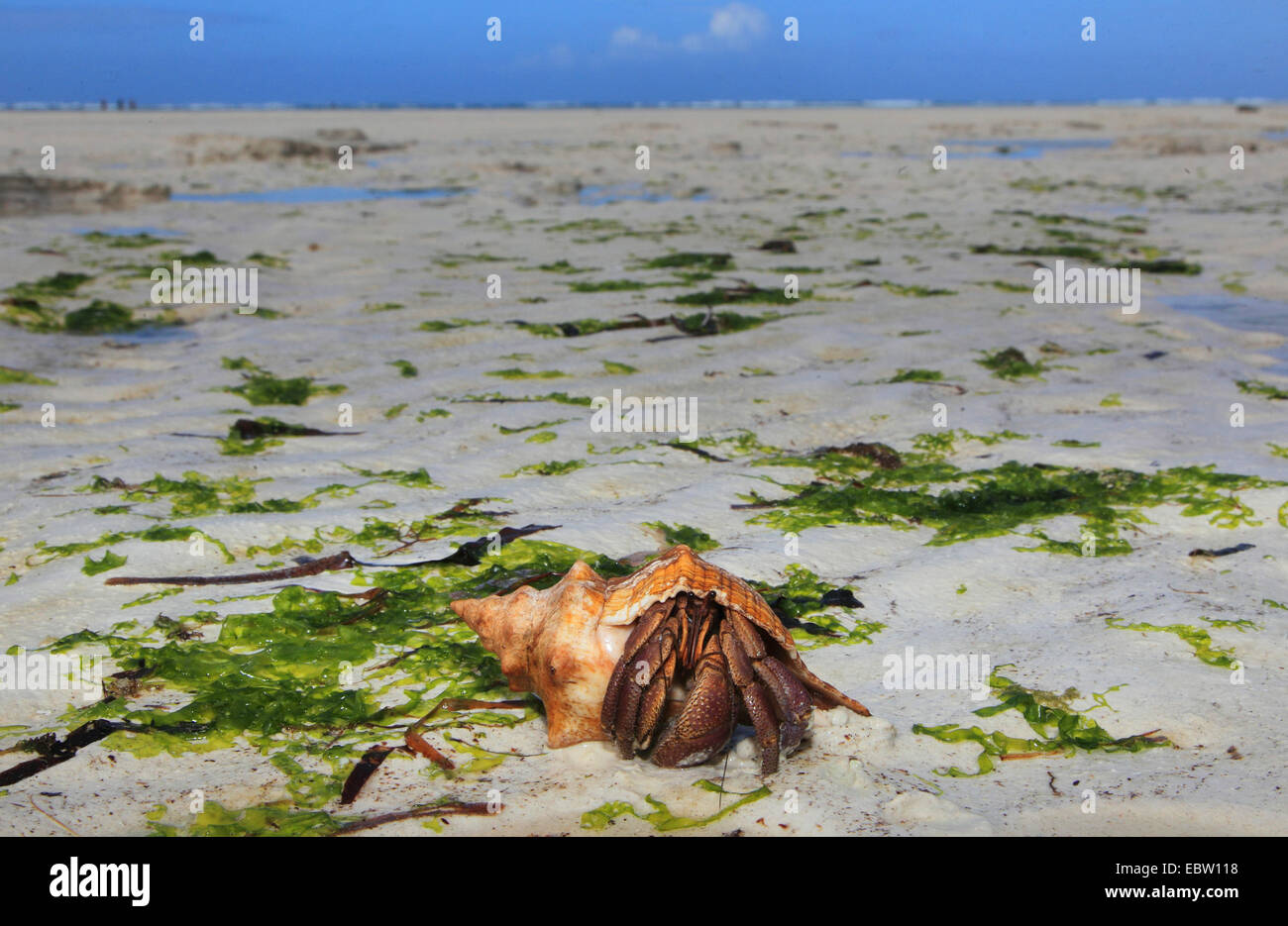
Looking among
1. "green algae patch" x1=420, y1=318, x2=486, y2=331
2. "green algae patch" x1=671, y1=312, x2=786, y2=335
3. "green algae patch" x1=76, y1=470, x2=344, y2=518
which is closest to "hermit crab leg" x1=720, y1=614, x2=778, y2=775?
"green algae patch" x1=76, y1=470, x2=344, y2=518

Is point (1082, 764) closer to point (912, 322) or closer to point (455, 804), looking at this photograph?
point (455, 804)

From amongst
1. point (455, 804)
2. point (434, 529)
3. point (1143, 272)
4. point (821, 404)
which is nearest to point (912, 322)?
point (821, 404)

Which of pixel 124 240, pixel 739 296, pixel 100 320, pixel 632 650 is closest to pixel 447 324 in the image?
pixel 739 296

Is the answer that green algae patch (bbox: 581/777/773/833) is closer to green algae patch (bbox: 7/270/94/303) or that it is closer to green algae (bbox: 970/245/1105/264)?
green algae patch (bbox: 7/270/94/303)

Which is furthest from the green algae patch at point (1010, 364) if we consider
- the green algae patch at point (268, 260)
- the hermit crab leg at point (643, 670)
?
the green algae patch at point (268, 260)

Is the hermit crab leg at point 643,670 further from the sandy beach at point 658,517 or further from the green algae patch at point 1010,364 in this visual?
the green algae patch at point 1010,364
